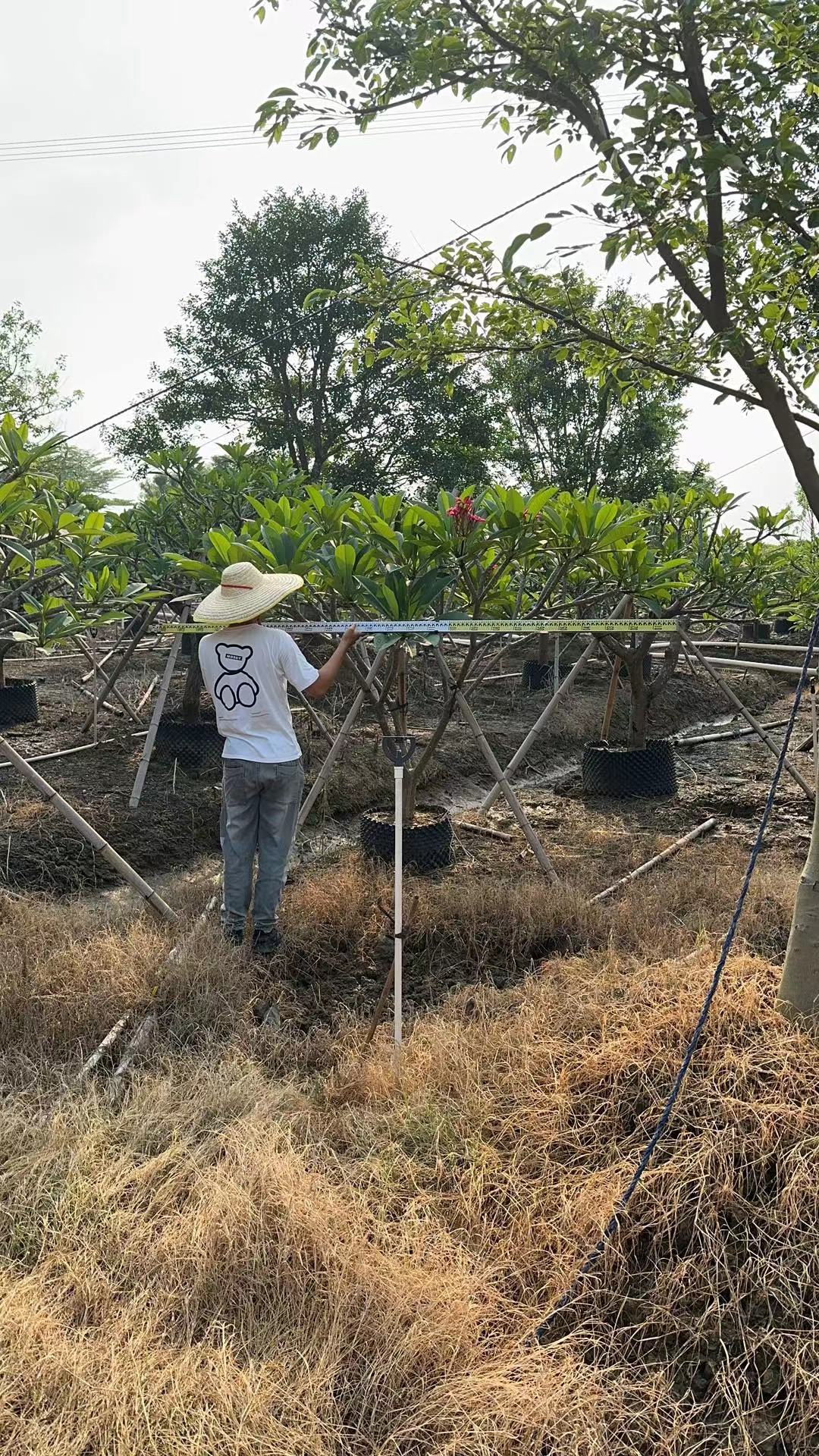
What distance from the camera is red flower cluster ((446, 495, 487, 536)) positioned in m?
3.66

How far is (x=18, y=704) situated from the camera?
24.8 ft

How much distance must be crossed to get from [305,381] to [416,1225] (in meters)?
17.2

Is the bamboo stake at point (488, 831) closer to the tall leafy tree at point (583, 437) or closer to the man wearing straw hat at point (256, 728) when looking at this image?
the man wearing straw hat at point (256, 728)

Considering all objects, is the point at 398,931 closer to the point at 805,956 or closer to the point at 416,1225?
the point at 416,1225

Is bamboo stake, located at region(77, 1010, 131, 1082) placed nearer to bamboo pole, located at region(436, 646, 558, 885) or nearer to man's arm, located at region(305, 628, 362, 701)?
man's arm, located at region(305, 628, 362, 701)

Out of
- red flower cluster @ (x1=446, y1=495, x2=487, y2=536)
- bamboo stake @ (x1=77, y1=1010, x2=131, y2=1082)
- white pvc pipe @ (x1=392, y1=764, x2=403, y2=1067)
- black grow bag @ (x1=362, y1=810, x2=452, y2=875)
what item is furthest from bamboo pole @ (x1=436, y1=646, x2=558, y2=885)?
bamboo stake @ (x1=77, y1=1010, x2=131, y2=1082)

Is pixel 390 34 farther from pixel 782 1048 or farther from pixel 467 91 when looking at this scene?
pixel 782 1048

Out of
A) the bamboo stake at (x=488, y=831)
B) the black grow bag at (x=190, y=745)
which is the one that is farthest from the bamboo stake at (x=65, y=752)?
the bamboo stake at (x=488, y=831)

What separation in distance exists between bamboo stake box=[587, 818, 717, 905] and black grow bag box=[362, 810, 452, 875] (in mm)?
867

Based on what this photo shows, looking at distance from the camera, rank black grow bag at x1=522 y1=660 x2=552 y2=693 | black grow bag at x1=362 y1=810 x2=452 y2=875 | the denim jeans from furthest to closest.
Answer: black grow bag at x1=522 y1=660 x2=552 y2=693 → black grow bag at x1=362 y1=810 x2=452 y2=875 → the denim jeans

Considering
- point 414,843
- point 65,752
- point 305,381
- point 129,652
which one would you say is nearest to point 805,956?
point 414,843

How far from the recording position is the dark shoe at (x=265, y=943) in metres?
3.56

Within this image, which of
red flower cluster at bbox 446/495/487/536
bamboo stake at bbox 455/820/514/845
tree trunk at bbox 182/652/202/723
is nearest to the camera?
red flower cluster at bbox 446/495/487/536

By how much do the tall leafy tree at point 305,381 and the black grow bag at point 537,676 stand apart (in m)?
6.98
